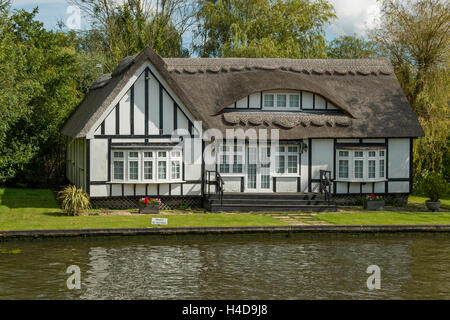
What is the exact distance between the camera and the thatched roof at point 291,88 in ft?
82.4

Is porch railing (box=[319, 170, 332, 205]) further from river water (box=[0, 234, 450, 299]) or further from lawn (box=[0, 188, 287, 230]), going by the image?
river water (box=[0, 234, 450, 299])

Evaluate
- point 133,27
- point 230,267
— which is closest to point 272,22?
point 133,27

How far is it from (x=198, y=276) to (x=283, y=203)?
33.6 ft

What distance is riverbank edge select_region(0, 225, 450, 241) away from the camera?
1780 cm

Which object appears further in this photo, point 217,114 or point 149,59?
point 217,114

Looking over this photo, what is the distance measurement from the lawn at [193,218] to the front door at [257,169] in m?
2.55

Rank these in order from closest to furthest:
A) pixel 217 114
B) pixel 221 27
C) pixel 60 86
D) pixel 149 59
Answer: pixel 149 59 → pixel 217 114 → pixel 60 86 → pixel 221 27

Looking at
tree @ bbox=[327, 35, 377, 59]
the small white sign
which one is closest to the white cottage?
the small white sign

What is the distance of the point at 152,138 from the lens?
23828 millimetres

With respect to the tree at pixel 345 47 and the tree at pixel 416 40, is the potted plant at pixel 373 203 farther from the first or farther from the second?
the tree at pixel 345 47

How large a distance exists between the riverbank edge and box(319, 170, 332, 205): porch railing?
429 centimetres
